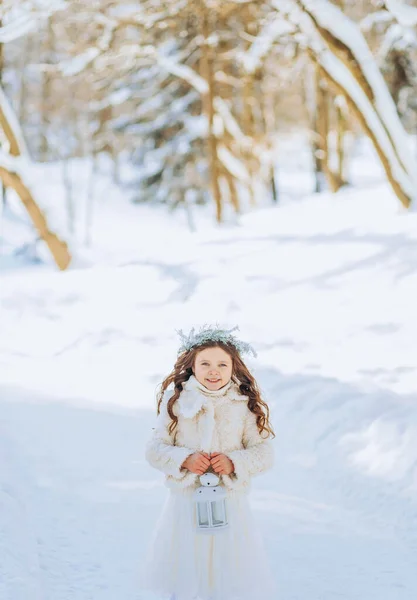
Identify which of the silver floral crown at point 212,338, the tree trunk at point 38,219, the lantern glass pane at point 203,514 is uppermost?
the tree trunk at point 38,219

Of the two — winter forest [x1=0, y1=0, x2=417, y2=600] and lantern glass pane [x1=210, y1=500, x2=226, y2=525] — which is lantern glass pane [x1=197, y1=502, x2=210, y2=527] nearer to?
lantern glass pane [x1=210, y1=500, x2=226, y2=525]

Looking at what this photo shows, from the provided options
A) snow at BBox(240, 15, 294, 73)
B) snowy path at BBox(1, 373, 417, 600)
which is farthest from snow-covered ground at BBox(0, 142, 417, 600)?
snow at BBox(240, 15, 294, 73)

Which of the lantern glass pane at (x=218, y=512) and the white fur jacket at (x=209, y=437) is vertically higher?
the white fur jacket at (x=209, y=437)

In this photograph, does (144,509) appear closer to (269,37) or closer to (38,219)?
(38,219)

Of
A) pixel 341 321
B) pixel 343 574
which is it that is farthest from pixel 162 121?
pixel 343 574

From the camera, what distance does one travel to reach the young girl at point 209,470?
3312mm

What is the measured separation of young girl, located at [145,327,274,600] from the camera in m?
3.31

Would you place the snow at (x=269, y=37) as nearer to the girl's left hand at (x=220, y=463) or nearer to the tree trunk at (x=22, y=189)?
the tree trunk at (x=22, y=189)

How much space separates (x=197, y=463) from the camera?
10.7 feet

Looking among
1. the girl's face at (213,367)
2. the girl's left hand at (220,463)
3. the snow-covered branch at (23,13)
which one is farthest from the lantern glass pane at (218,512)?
the snow-covered branch at (23,13)

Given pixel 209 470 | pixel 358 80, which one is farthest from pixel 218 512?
pixel 358 80

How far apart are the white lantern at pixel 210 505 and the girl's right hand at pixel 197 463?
0.15 feet

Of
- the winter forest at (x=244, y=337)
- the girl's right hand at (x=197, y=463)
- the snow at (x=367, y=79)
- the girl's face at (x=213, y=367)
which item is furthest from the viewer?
the snow at (x=367, y=79)

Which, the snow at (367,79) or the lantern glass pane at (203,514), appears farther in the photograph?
the snow at (367,79)
